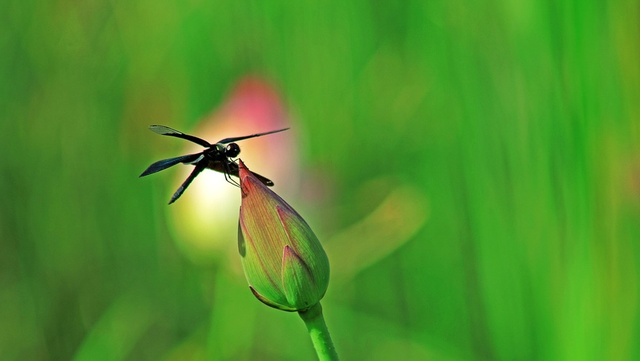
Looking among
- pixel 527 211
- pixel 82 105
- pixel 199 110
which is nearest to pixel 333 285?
pixel 527 211

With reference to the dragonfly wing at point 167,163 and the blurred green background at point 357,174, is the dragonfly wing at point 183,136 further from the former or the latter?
the blurred green background at point 357,174

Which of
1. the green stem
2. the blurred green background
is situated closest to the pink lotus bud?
the green stem

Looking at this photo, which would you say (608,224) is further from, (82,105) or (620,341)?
(82,105)

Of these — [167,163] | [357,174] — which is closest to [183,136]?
[167,163]

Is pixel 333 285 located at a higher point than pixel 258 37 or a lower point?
lower

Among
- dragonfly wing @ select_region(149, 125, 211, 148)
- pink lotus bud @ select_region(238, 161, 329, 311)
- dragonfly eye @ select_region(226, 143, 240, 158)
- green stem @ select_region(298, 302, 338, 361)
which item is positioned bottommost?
green stem @ select_region(298, 302, 338, 361)

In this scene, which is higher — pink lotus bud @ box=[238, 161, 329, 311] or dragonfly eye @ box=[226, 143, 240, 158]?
dragonfly eye @ box=[226, 143, 240, 158]

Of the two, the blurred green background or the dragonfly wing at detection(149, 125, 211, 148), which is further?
the blurred green background

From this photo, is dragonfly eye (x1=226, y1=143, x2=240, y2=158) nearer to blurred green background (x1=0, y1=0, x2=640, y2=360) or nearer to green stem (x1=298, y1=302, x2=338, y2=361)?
green stem (x1=298, y1=302, x2=338, y2=361)
